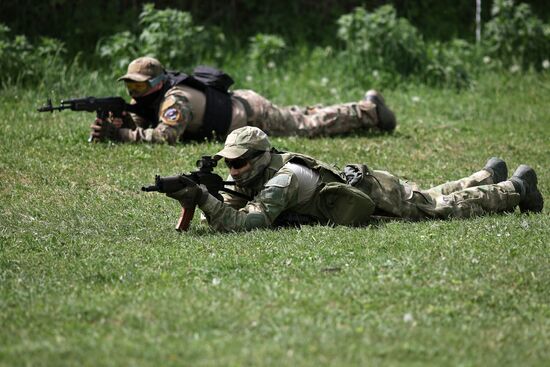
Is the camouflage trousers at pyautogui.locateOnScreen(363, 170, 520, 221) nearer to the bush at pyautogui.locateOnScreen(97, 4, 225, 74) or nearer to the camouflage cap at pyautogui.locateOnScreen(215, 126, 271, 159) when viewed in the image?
the camouflage cap at pyautogui.locateOnScreen(215, 126, 271, 159)

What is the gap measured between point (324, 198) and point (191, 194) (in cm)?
113

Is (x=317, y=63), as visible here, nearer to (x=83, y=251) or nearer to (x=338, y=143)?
(x=338, y=143)

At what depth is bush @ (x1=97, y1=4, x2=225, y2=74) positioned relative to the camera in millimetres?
13852

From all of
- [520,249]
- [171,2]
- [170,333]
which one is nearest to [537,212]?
[520,249]

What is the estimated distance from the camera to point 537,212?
28.6ft

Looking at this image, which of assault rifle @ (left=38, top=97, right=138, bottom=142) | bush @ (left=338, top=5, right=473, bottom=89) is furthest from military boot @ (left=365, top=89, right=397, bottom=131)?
assault rifle @ (left=38, top=97, right=138, bottom=142)

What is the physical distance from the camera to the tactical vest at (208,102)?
1119 cm

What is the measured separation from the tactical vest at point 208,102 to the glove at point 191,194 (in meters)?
3.88

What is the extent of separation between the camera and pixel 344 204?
7.81 meters

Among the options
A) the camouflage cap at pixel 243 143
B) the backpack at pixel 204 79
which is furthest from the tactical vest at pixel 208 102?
the camouflage cap at pixel 243 143

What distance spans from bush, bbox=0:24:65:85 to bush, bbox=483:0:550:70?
642cm

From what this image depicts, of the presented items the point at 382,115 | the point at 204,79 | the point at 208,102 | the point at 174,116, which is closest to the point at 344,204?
the point at 174,116

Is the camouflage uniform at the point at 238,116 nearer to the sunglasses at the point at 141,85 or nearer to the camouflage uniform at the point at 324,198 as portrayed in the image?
the sunglasses at the point at 141,85

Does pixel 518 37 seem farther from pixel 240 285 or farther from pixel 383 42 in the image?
pixel 240 285
